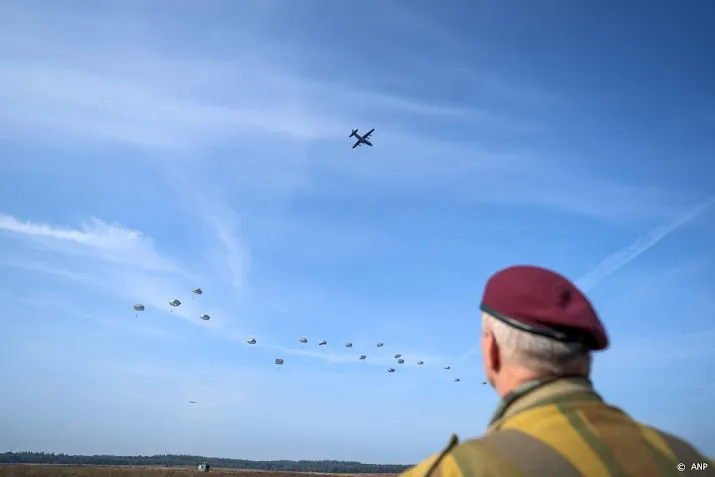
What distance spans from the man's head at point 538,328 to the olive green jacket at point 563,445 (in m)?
0.12

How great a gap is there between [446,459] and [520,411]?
0.50 metres

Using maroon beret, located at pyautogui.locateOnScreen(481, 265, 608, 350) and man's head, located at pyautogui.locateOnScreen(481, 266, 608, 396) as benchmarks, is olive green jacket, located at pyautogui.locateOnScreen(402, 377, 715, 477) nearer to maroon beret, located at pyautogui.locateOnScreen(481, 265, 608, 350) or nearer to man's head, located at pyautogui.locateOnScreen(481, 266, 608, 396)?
man's head, located at pyautogui.locateOnScreen(481, 266, 608, 396)

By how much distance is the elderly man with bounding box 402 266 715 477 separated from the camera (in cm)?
218

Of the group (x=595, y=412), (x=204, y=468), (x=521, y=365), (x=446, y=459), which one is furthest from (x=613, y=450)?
(x=204, y=468)

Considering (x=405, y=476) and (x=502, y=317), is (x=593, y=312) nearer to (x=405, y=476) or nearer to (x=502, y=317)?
(x=502, y=317)

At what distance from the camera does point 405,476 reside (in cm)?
221

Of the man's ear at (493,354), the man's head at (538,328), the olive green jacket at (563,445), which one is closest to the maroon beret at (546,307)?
the man's head at (538,328)

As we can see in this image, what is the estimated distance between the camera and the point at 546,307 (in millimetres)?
2637

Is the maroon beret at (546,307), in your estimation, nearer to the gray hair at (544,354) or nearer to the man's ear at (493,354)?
the gray hair at (544,354)

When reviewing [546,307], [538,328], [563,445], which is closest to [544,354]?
[538,328]

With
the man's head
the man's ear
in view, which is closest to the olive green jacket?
the man's head

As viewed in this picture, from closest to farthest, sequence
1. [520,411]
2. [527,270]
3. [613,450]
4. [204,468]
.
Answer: [613,450]
[520,411]
[527,270]
[204,468]

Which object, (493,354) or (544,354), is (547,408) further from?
(493,354)

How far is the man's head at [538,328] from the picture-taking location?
8.60ft
